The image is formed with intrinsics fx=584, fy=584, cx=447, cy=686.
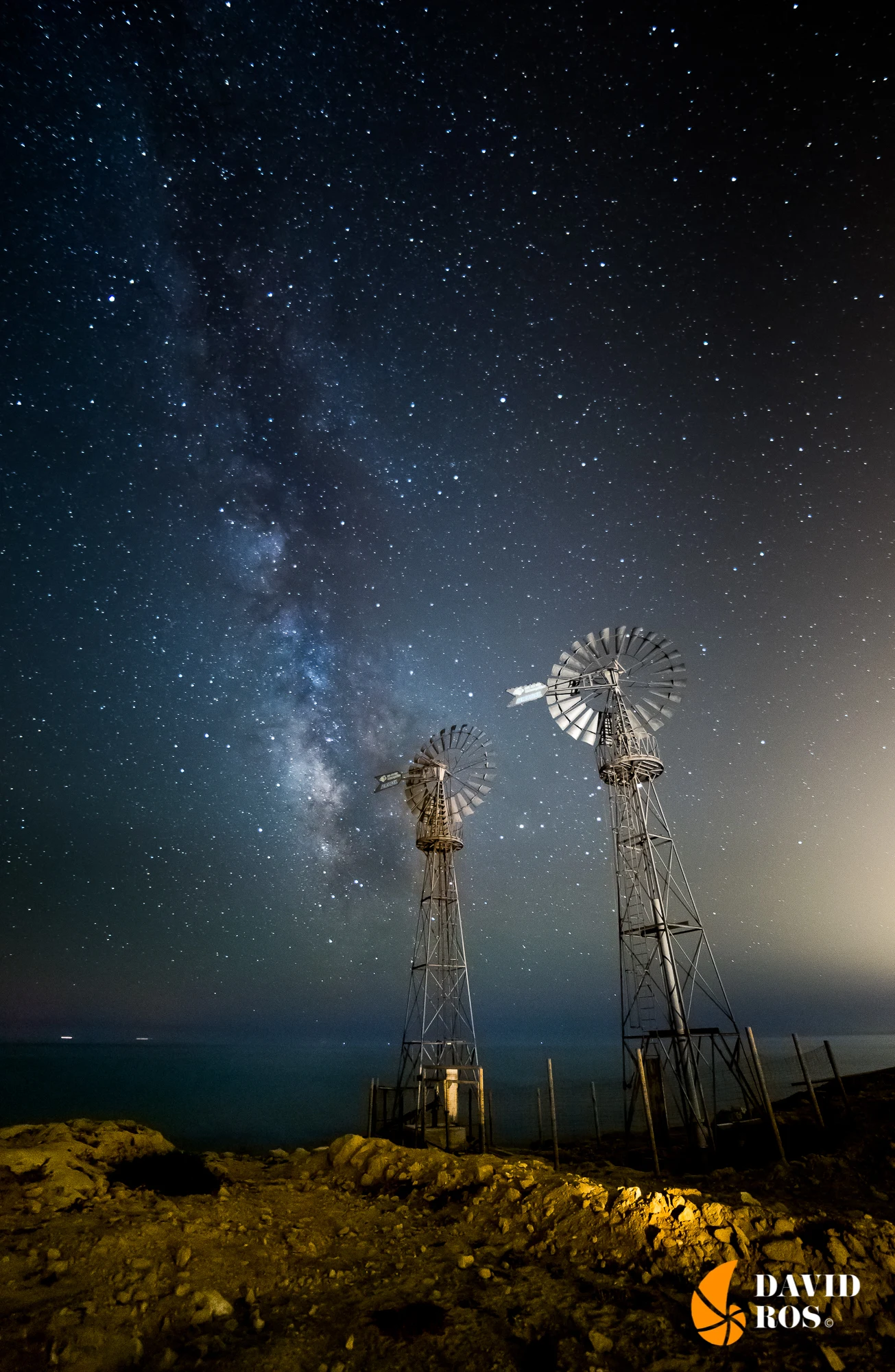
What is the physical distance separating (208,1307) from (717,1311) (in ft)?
21.7

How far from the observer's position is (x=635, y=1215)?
9.41 metres

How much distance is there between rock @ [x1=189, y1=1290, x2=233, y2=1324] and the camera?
7539mm

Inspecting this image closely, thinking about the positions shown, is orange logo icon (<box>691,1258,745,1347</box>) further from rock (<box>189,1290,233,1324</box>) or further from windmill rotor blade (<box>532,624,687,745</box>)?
windmill rotor blade (<box>532,624,687,745</box>)

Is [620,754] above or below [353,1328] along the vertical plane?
above

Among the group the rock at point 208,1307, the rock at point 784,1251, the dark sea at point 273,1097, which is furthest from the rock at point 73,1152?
the dark sea at point 273,1097

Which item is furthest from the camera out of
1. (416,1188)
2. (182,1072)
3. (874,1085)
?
(182,1072)

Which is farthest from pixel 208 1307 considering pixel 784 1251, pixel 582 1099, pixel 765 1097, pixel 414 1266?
pixel 582 1099

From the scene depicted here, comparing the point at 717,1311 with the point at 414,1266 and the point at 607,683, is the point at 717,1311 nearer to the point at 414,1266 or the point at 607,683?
the point at 414,1266

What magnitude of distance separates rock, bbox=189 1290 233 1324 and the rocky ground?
25 mm

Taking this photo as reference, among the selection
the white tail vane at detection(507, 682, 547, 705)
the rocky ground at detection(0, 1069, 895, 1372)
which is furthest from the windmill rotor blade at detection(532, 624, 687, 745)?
the rocky ground at detection(0, 1069, 895, 1372)

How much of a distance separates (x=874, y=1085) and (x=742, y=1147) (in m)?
8.95

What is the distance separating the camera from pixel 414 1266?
9.22 meters

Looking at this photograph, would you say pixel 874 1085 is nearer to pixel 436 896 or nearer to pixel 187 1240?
pixel 436 896

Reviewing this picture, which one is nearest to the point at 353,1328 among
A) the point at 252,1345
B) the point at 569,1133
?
the point at 252,1345
